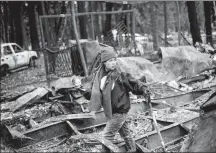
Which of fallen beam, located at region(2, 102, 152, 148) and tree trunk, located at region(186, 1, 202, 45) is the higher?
tree trunk, located at region(186, 1, 202, 45)

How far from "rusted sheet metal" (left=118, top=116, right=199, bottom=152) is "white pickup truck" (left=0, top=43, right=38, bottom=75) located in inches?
599

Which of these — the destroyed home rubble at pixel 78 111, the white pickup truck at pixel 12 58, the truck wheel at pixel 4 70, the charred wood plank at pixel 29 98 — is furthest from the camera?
the white pickup truck at pixel 12 58

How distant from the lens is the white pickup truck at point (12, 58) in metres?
18.9

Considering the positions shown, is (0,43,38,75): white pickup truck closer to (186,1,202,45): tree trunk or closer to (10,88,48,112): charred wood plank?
(10,88,48,112): charred wood plank

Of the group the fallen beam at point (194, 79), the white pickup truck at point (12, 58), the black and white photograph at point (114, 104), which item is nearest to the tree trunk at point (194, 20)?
Result: the black and white photograph at point (114, 104)

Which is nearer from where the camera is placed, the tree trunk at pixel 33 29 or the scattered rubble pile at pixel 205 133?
the scattered rubble pile at pixel 205 133

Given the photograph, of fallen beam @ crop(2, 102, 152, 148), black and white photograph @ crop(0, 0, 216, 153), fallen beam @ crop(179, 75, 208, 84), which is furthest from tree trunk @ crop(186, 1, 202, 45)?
fallen beam @ crop(2, 102, 152, 148)

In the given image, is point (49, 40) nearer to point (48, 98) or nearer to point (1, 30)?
point (48, 98)

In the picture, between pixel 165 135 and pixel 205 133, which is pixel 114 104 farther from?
pixel 165 135

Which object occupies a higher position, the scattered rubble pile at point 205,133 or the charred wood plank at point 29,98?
the scattered rubble pile at point 205,133

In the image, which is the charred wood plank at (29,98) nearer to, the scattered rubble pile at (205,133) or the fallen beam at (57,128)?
the fallen beam at (57,128)

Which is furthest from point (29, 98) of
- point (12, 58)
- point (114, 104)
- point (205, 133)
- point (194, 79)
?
point (12, 58)

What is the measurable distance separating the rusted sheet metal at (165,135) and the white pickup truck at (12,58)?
15.2 m

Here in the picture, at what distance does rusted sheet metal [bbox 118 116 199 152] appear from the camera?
18.0 ft
